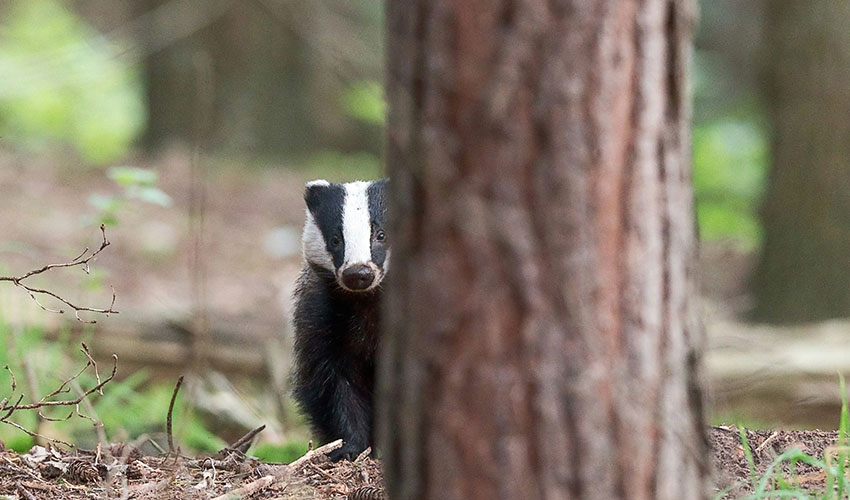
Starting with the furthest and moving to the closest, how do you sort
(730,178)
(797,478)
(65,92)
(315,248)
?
(65,92) < (730,178) < (315,248) < (797,478)

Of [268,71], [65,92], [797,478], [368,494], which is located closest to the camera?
[797,478]

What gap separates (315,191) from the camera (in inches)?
168

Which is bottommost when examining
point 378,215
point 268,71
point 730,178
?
point 378,215

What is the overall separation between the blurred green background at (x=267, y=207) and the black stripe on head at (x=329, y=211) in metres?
0.57

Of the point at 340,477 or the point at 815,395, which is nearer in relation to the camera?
the point at 340,477

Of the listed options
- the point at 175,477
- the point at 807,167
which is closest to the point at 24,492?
the point at 175,477

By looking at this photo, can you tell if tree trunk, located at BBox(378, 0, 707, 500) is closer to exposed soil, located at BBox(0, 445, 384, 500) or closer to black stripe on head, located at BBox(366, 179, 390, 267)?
exposed soil, located at BBox(0, 445, 384, 500)

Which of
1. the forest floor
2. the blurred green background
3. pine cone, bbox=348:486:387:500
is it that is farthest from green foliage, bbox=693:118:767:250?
pine cone, bbox=348:486:387:500

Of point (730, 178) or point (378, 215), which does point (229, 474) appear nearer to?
point (378, 215)

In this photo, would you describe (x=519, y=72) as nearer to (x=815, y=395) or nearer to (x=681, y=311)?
(x=681, y=311)

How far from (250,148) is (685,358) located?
10403 mm

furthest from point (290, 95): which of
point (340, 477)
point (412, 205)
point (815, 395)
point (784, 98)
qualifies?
Answer: point (412, 205)

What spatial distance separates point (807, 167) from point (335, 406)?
4686mm

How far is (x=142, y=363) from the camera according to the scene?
576cm
